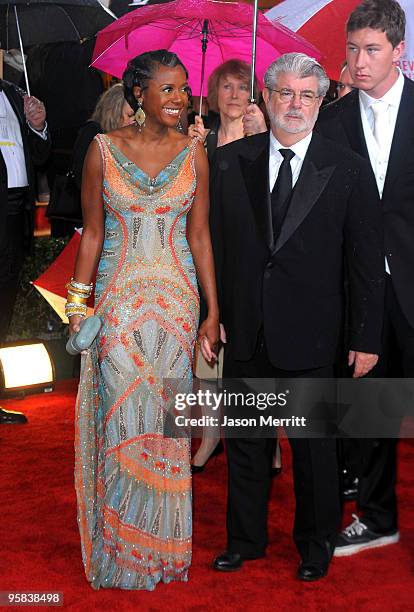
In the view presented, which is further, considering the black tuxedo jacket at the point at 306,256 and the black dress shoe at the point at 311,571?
the black dress shoe at the point at 311,571

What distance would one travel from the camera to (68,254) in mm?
6742

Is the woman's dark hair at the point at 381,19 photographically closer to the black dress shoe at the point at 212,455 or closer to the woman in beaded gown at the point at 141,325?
the woman in beaded gown at the point at 141,325

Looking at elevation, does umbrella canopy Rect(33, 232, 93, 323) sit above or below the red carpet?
above

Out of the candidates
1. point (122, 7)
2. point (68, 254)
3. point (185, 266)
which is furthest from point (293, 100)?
point (122, 7)

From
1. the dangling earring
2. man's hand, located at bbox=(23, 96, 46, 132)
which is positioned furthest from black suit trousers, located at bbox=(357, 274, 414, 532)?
man's hand, located at bbox=(23, 96, 46, 132)

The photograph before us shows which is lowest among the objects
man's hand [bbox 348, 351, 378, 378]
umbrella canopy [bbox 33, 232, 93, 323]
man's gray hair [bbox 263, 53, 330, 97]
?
umbrella canopy [bbox 33, 232, 93, 323]

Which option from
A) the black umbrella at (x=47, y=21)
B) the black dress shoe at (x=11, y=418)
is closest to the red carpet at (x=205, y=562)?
the black dress shoe at (x=11, y=418)

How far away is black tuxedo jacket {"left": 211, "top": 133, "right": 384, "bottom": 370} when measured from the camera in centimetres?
404

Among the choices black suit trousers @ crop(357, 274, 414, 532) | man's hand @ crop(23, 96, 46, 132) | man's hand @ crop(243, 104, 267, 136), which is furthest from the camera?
man's hand @ crop(23, 96, 46, 132)

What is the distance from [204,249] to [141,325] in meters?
0.39

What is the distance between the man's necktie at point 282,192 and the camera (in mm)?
4055

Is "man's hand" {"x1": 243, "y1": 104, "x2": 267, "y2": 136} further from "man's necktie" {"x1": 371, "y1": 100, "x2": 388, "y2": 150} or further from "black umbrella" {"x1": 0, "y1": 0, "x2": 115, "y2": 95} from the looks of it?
"black umbrella" {"x1": 0, "y1": 0, "x2": 115, "y2": 95}

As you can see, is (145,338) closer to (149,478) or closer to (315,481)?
(149,478)

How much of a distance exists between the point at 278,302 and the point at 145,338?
0.53 metres
